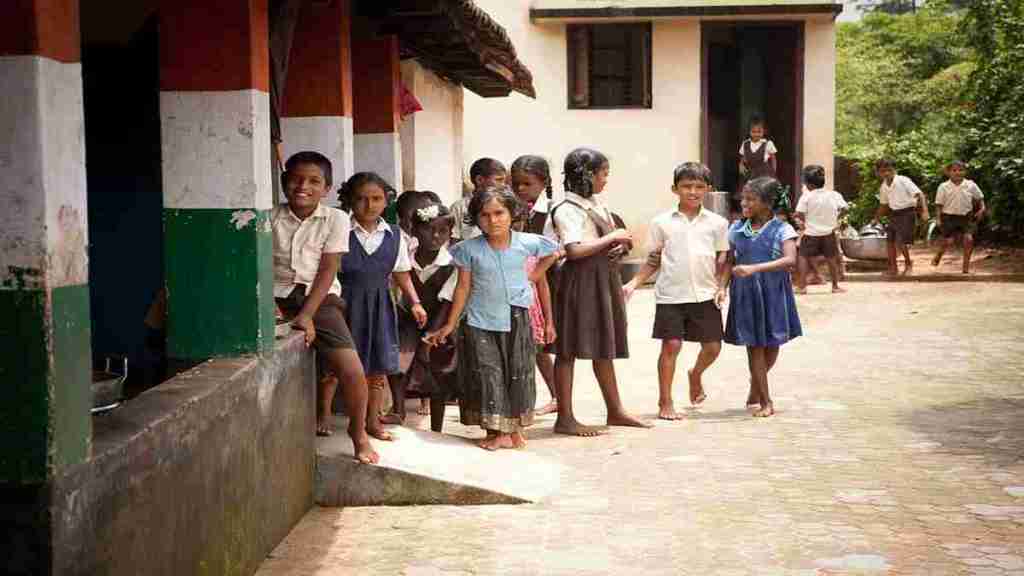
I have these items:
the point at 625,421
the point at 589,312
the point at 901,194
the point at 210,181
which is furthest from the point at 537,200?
the point at 901,194

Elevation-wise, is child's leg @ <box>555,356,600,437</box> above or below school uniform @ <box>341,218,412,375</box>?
below

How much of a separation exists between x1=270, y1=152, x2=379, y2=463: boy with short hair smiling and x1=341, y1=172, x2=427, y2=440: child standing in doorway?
0.34 meters

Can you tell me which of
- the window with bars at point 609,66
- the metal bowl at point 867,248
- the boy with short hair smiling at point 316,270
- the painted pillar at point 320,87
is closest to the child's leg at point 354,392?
the boy with short hair smiling at point 316,270

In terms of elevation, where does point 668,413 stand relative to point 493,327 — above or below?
below

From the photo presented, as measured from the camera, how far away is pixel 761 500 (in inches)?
232

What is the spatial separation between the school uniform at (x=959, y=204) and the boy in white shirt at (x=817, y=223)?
2451 millimetres

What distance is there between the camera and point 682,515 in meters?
5.65

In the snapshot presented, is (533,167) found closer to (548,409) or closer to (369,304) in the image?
(548,409)

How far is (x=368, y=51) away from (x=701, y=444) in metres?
3.67

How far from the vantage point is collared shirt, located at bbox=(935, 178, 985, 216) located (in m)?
18.5

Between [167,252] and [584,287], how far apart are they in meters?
3.03

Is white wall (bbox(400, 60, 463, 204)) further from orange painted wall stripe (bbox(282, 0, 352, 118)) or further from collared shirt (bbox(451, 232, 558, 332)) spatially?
collared shirt (bbox(451, 232, 558, 332))

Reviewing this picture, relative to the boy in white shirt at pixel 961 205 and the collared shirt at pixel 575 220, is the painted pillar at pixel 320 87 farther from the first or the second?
the boy in white shirt at pixel 961 205

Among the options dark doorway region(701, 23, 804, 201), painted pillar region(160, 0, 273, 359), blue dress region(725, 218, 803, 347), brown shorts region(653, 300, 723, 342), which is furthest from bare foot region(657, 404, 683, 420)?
dark doorway region(701, 23, 804, 201)
